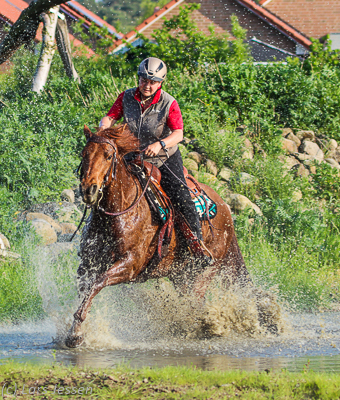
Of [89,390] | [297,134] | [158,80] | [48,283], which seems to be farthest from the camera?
[297,134]

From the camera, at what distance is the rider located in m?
5.70

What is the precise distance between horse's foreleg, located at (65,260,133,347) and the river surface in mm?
180

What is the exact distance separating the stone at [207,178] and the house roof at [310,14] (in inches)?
637

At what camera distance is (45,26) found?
12.7 meters

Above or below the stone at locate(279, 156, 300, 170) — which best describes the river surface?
below

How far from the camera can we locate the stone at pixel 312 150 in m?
12.8

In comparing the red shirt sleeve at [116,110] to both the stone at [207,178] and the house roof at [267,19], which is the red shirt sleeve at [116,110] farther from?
the house roof at [267,19]

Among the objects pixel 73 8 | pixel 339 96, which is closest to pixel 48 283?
pixel 339 96

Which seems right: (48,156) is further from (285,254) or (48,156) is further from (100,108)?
(285,254)

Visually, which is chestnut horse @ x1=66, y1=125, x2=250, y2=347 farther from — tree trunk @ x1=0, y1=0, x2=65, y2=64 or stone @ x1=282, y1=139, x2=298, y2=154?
tree trunk @ x1=0, y1=0, x2=65, y2=64

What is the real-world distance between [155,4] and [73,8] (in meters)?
14.1

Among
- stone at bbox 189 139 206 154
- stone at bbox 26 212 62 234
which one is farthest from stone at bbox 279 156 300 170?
stone at bbox 26 212 62 234

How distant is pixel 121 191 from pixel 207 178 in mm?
5665

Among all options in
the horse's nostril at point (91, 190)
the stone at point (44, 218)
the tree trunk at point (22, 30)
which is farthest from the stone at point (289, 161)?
the horse's nostril at point (91, 190)
